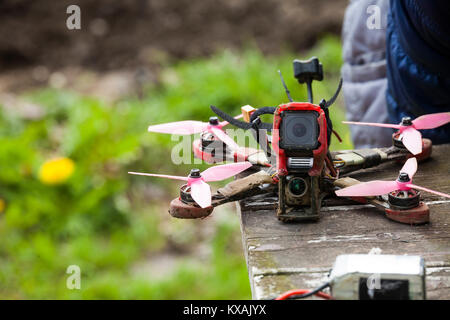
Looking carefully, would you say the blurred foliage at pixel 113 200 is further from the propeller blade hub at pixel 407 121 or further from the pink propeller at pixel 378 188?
the pink propeller at pixel 378 188

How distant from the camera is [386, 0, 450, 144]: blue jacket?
171cm

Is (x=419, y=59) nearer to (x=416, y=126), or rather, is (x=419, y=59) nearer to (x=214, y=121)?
(x=416, y=126)

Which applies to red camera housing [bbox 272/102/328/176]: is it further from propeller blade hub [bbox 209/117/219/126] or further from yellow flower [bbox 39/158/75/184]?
yellow flower [bbox 39/158/75/184]

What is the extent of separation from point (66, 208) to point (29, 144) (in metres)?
0.59

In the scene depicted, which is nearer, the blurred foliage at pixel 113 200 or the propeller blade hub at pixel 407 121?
the propeller blade hub at pixel 407 121

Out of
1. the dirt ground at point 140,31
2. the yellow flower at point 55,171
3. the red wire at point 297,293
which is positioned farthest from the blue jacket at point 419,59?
the dirt ground at point 140,31

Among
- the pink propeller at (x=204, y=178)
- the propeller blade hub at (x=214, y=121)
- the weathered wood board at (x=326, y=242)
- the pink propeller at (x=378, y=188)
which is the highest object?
the propeller blade hub at (x=214, y=121)

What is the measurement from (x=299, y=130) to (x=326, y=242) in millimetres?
240

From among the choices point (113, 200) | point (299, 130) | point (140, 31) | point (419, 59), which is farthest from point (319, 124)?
point (140, 31)

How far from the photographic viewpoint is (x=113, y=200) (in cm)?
356

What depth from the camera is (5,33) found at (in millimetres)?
5406

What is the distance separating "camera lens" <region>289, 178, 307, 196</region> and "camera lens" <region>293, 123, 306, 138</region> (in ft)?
0.36

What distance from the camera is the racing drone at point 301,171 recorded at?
133 cm
